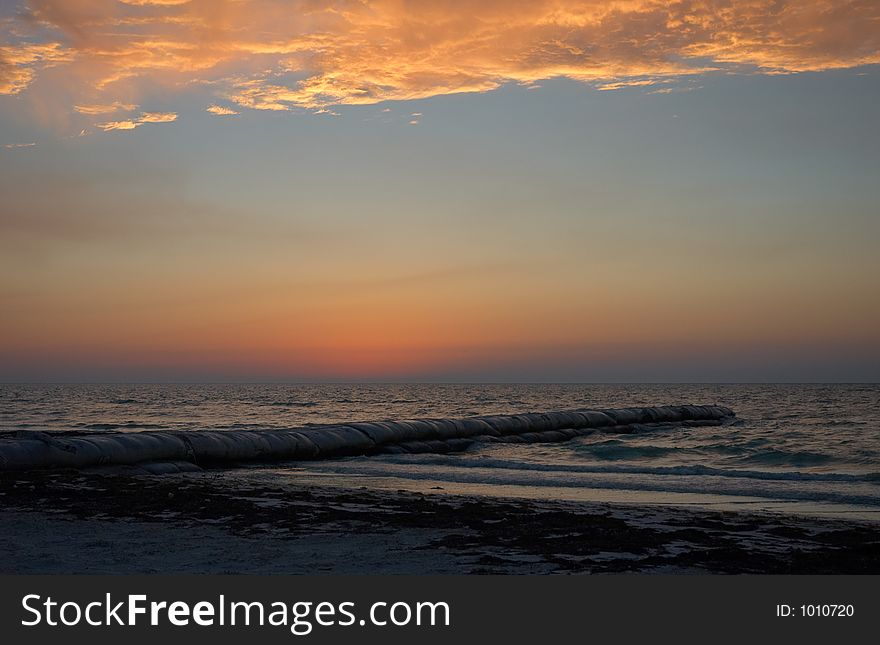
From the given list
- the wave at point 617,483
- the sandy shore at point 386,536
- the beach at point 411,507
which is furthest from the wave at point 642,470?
the sandy shore at point 386,536

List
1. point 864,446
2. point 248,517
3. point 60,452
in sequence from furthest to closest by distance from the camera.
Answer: point 864,446 < point 60,452 < point 248,517

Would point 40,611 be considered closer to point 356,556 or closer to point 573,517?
point 356,556

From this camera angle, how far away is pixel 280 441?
25734 millimetres

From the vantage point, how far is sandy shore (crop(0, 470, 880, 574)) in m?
8.88

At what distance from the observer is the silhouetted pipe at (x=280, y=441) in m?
20.4

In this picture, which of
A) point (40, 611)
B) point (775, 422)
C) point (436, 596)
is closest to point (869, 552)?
point (436, 596)

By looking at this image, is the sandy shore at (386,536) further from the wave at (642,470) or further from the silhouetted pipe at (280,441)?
the wave at (642,470)

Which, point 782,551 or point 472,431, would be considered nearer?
point 782,551

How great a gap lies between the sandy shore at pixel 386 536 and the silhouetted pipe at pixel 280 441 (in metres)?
5.16

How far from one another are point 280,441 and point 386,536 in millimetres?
15688

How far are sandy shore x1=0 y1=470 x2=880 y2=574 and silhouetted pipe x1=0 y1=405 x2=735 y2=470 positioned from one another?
16.9ft

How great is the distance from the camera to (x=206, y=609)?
21.7 ft

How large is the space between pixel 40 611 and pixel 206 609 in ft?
4.20

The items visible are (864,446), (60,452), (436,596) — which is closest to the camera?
(436,596)
